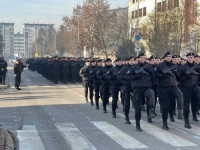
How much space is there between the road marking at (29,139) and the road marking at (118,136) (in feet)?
6.04

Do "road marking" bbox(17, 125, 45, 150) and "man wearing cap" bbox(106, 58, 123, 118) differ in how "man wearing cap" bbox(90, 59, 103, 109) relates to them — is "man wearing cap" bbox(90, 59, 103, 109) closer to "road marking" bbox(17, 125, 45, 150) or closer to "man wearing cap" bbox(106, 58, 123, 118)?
Result: "man wearing cap" bbox(106, 58, 123, 118)

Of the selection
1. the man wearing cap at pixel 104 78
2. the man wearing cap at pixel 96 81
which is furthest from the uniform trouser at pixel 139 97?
the man wearing cap at pixel 96 81

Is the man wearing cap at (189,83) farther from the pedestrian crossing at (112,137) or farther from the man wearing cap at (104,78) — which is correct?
the man wearing cap at (104,78)

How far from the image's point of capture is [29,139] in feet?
39.8

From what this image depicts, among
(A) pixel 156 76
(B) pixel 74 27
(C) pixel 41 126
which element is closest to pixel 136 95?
(A) pixel 156 76

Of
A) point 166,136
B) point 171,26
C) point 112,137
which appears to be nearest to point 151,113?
point 166,136

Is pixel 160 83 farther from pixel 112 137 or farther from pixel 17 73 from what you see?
pixel 17 73

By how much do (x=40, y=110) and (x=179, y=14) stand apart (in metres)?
20.5

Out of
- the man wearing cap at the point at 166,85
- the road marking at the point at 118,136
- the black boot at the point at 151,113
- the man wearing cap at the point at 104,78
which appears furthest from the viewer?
the man wearing cap at the point at 104,78

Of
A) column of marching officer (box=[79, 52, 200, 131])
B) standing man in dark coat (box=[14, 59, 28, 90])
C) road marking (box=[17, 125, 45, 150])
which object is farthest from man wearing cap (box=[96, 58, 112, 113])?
standing man in dark coat (box=[14, 59, 28, 90])

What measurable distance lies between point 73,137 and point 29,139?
110cm

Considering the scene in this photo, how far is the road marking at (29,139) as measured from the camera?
36.4ft

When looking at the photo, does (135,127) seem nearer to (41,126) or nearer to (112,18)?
(41,126)

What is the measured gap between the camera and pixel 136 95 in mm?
13578
